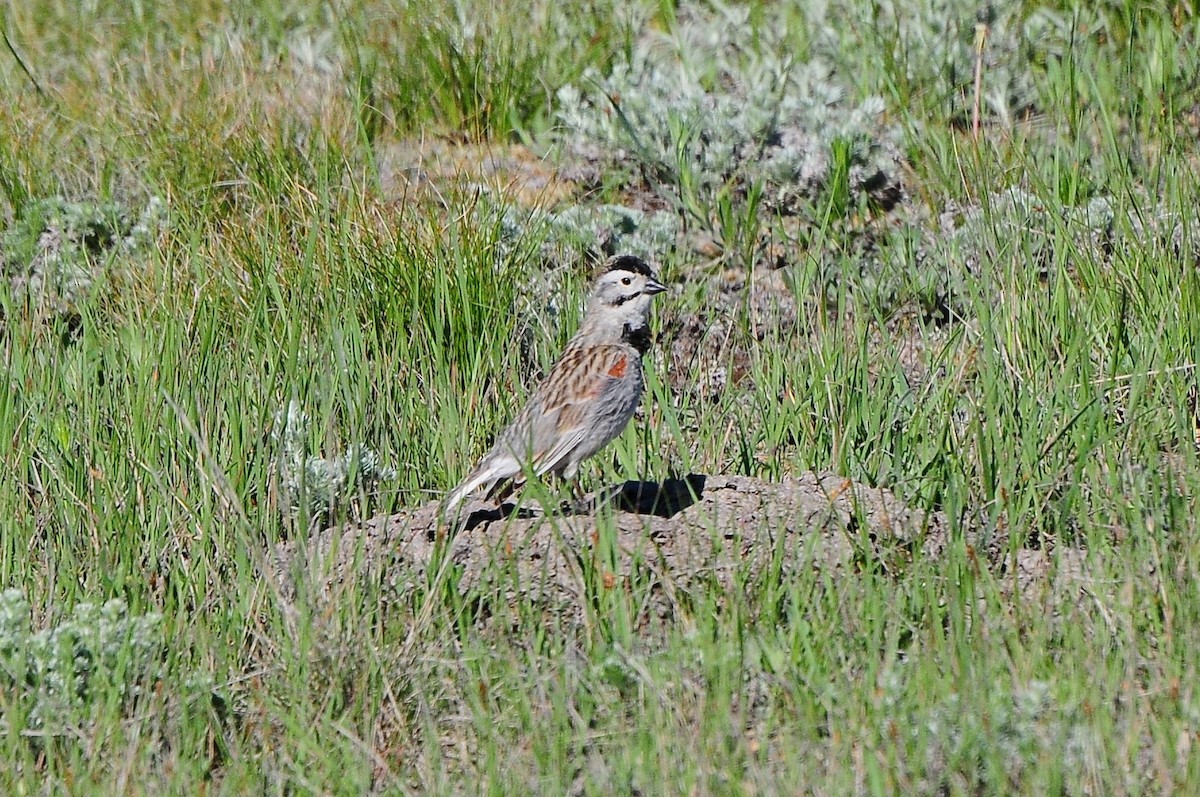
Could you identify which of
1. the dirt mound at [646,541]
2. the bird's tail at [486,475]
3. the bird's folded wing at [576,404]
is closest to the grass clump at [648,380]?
the dirt mound at [646,541]

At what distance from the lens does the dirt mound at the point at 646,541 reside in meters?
4.85

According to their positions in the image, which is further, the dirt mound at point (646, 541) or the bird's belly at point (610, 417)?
the bird's belly at point (610, 417)

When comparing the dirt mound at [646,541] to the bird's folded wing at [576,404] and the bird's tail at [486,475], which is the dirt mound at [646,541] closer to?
the bird's tail at [486,475]

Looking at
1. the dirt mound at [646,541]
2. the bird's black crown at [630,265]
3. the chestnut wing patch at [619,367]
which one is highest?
the bird's black crown at [630,265]

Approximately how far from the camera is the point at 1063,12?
898 cm

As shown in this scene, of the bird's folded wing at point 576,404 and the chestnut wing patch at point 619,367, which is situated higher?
the chestnut wing patch at point 619,367

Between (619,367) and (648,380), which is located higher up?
(619,367)

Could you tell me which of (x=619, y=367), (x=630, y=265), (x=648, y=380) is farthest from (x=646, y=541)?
(x=630, y=265)

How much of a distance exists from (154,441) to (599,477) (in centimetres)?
157

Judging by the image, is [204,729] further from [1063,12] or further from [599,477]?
[1063,12]

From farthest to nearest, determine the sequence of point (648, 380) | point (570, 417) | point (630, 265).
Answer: point (648, 380) < point (630, 265) < point (570, 417)

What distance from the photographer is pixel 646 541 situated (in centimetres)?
507

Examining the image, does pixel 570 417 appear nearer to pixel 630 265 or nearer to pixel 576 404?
pixel 576 404

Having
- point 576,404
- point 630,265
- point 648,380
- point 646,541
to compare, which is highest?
point 630,265
